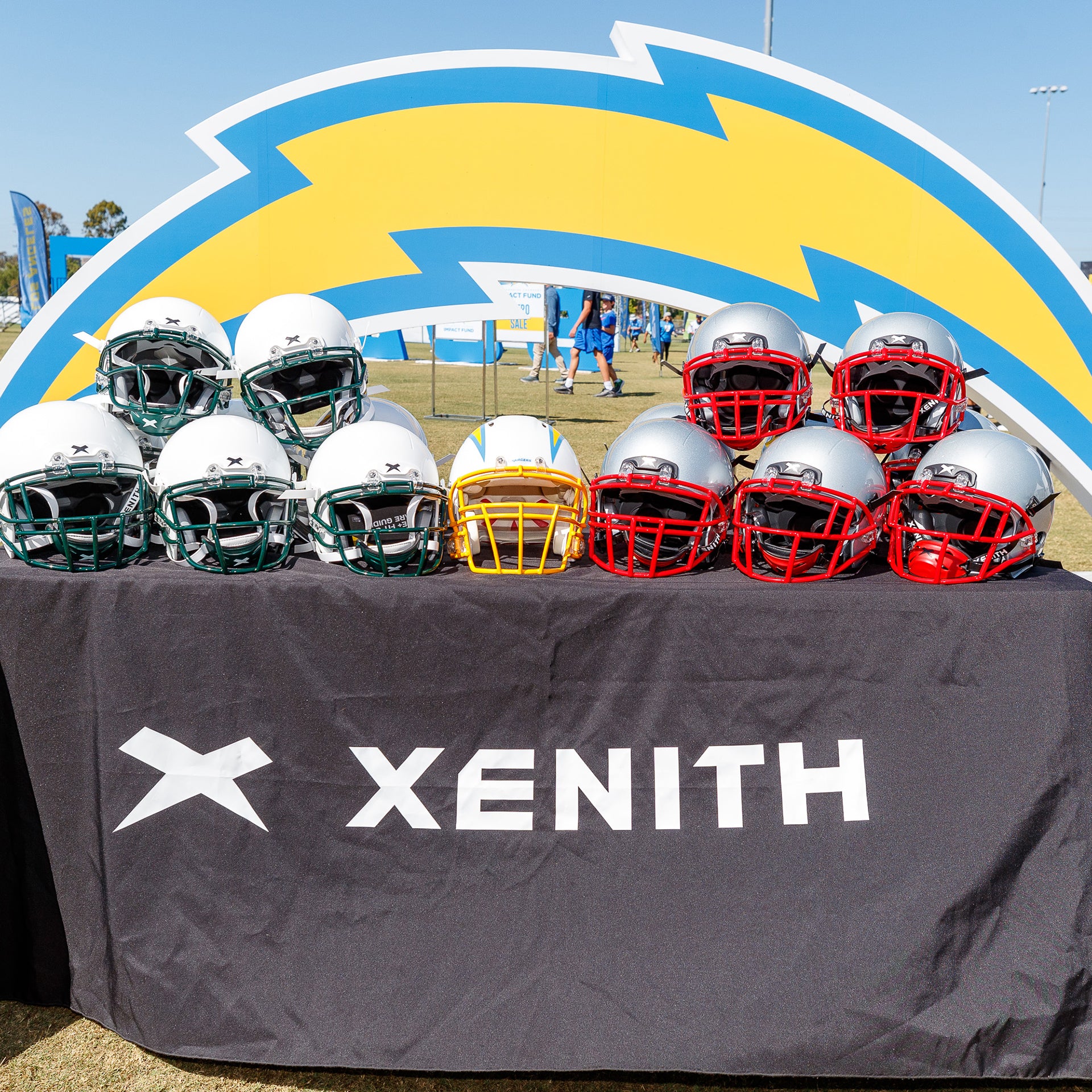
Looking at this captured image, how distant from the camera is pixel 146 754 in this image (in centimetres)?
241

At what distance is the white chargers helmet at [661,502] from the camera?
253 cm

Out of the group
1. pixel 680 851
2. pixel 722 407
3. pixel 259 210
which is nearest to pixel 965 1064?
pixel 680 851

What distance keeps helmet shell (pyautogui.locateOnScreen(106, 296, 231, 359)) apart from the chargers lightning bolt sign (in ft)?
2.19

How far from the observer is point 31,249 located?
18.1m

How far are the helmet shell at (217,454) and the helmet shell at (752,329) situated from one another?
129 cm

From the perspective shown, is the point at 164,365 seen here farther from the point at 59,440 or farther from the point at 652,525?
the point at 652,525

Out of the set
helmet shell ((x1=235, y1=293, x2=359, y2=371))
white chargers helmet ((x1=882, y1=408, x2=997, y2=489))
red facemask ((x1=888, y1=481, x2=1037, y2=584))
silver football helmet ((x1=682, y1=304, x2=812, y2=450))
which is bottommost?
red facemask ((x1=888, y1=481, x2=1037, y2=584))

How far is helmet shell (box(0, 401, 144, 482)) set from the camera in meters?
2.53

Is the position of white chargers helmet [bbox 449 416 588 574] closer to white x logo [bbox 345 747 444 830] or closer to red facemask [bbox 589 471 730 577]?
red facemask [bbox 589 471 730 577]

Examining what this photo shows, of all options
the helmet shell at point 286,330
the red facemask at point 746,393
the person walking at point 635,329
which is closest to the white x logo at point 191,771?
the helmet shell at point 286,330

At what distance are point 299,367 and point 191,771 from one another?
130 centimetres

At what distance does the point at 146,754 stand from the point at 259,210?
7.43 ft

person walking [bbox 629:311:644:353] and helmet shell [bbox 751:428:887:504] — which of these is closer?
helmet shell [bbox 751:428:887:504]

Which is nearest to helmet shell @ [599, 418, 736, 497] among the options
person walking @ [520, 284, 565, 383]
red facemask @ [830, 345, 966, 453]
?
red facemask @ [830, 345, 966, 453]
